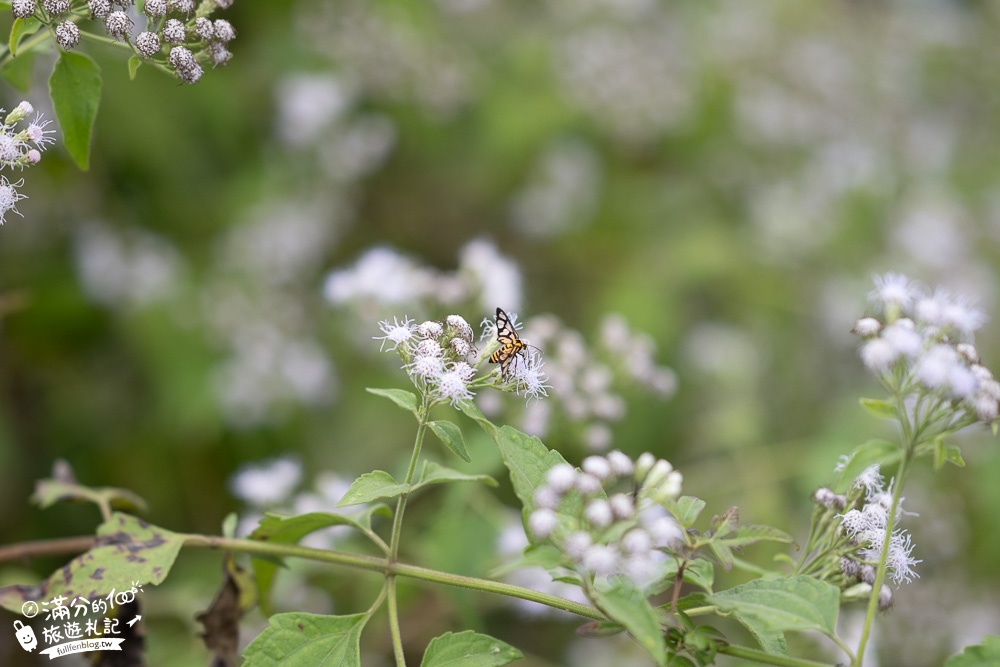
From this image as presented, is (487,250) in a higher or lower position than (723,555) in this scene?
higher

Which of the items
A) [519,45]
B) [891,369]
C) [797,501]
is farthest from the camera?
[519,45]

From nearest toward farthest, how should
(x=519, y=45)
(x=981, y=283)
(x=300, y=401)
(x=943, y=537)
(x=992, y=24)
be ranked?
(x=943, y=537), (x=300, y=401), (x=981, y=283), (x=519, y=45), (x=992, y=24)

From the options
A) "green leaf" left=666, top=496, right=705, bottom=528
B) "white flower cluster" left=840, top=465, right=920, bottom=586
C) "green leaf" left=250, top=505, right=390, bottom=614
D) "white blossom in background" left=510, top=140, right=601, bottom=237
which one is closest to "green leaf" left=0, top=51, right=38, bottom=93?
"green leaf" left=250, top=505, right=390, bottom=614

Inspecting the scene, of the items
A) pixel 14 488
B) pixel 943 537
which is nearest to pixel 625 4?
pixel 943 537

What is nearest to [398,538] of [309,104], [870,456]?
[870,456]

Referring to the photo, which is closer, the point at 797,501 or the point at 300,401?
the point at 797,501

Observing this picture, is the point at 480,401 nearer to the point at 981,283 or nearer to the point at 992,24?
the point at 981,283

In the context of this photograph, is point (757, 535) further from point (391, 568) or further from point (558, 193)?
point (558, 193)
